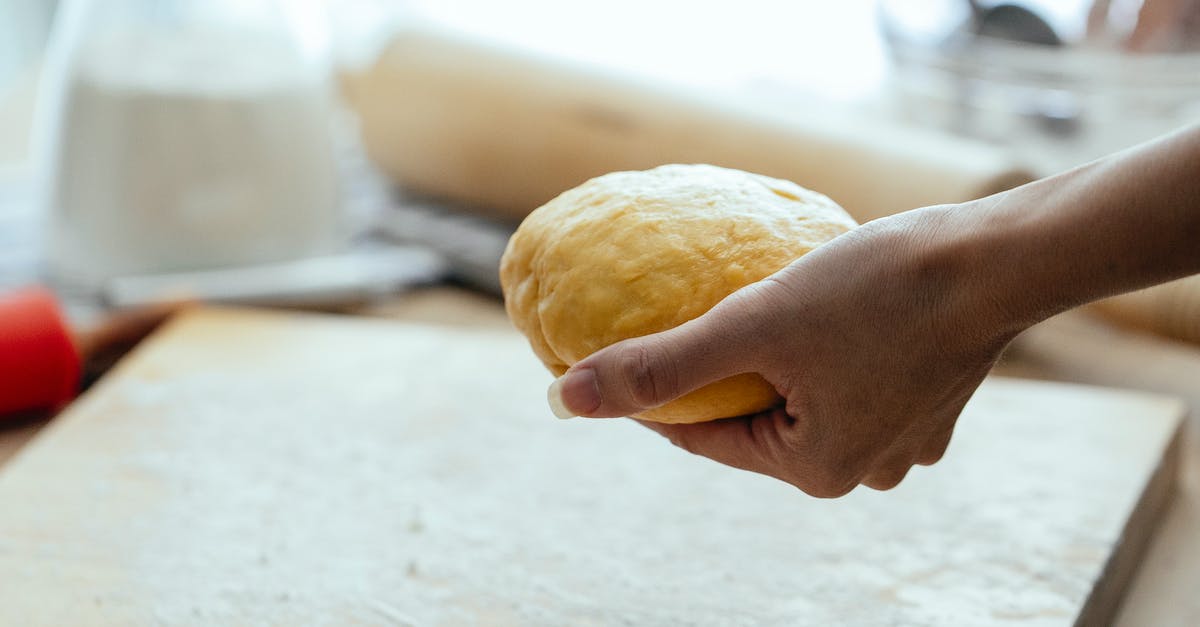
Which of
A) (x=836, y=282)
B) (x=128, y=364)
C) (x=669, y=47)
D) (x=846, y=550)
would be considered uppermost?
(x=836, y=282)

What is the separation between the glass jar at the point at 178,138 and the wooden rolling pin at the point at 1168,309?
102 centimetres

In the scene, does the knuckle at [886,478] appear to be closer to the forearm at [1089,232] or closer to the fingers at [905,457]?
the fingers at [905,457]

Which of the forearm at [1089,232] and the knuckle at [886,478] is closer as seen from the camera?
the forearm at [1089,232]

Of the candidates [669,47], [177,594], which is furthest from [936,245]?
[669,47]

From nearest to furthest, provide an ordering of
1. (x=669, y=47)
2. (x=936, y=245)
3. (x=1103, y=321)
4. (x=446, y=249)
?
1. (x=936, y=245)
2. (x=1103, y=321)
3. (x=446, y=249)
4. (x=669, y=47)

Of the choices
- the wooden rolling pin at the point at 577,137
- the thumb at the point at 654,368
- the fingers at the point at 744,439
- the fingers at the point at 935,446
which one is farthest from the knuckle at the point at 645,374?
the wooden rolling pin at the point at 577,137

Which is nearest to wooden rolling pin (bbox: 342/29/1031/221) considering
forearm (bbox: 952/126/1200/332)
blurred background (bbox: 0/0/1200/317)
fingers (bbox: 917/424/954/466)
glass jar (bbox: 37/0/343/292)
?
blurred background (bbox: 0/0/1200/317)

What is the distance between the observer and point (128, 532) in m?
1.06

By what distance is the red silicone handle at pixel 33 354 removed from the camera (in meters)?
1.30

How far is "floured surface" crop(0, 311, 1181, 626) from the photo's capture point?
0.95m

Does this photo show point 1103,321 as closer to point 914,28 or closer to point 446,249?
point 914,28

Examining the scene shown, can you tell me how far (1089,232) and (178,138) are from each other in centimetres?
113

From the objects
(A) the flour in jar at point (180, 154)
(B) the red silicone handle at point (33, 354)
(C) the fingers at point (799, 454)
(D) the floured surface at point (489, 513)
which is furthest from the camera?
(A) the flour in jar at point (180, 154)

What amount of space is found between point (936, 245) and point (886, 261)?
0.03 meters
